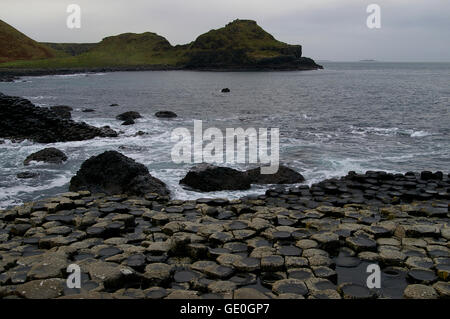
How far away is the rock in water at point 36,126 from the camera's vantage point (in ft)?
105

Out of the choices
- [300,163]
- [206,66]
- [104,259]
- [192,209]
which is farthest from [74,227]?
[206,66]

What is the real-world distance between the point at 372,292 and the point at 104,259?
666cm

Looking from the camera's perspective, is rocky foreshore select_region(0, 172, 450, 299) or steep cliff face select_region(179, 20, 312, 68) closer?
rocky foreshore select_region(0, 172, 450, 299)

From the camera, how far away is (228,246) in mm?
11359

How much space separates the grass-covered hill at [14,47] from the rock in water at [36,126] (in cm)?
15938

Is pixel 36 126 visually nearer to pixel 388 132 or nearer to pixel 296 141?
pixel 296 141

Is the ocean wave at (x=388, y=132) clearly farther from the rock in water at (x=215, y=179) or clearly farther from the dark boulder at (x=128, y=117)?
the dark boulder at (x=128, y=117)

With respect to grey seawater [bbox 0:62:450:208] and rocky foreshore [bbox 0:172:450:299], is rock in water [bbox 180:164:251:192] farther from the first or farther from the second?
rocky foreshore [bbox 0:172:450:299]

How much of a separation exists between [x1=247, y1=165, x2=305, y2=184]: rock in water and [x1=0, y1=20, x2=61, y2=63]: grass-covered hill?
Result: 180906 mm
